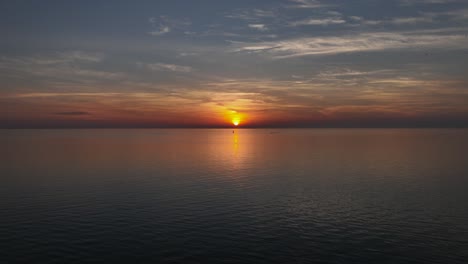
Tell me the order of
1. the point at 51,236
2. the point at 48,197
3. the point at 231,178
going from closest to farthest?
the point at 51,236, the point at 48,197, the point at 231,178

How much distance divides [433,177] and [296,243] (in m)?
61.6

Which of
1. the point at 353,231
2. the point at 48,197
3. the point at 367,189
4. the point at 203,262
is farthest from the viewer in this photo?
the point at 367,189

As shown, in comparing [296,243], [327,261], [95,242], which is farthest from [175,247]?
[327,261]

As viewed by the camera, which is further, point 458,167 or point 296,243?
point 458,167

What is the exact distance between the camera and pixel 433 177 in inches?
3344

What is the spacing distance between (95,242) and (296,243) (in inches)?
867

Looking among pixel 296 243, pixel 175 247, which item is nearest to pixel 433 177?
pixel 296 243

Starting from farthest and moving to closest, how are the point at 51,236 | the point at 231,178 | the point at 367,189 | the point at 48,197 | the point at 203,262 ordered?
the point at 231,178 → the point at 367,189 → the point at 48,197 → the point at 51,236 → the point at 203,262

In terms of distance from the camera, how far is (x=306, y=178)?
280 feet

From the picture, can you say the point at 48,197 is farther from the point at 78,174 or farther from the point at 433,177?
the point at 433,177

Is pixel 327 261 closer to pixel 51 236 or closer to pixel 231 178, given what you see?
pixel 51 236

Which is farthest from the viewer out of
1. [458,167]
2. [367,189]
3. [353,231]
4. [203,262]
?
[458,167]

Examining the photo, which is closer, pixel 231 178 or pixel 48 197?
pixel 48 197

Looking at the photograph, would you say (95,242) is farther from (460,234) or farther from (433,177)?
(433,177)
